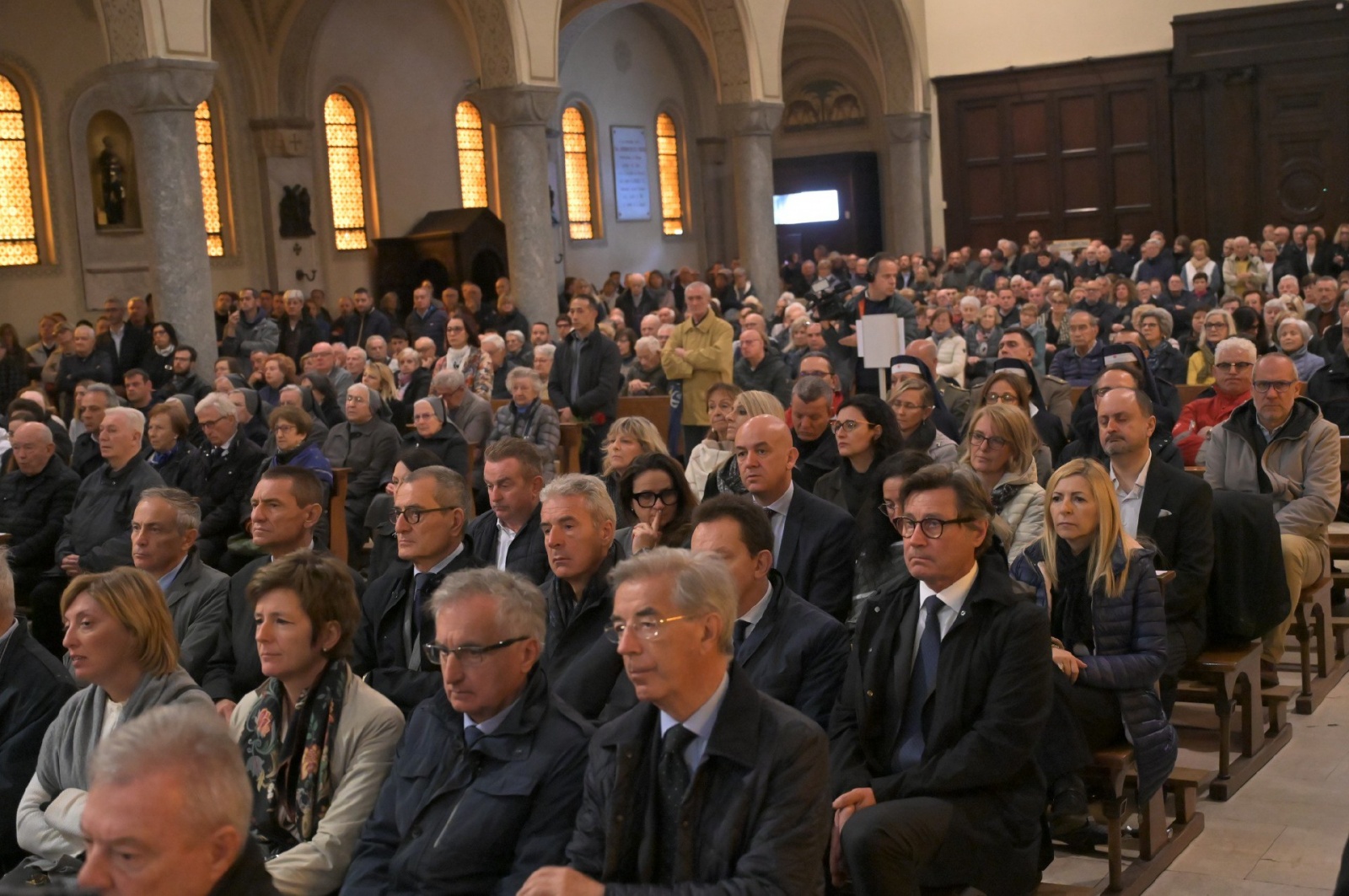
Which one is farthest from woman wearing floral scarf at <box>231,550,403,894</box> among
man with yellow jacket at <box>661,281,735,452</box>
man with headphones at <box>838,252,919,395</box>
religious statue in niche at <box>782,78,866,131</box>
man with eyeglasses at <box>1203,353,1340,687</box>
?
religious statue in niche at <box>782,78,866,131</box>

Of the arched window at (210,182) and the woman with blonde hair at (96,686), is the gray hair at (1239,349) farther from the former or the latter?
the arched window at (210,182)

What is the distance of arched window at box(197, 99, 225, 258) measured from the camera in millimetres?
17467

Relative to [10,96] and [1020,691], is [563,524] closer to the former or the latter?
[1020,691]

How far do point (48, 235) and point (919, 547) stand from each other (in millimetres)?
14474

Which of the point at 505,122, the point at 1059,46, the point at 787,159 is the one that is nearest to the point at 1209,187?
the point at 1059,46

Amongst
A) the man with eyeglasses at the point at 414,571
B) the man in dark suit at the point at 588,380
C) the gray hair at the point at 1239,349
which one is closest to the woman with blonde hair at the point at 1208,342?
the gray hair at the point at 1239,349

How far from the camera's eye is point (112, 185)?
16.3 metres

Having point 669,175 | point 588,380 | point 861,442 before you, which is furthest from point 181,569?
point 669,175

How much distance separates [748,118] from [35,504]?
11578mm

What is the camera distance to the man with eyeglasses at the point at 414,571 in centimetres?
438

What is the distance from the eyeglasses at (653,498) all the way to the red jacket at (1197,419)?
3.52 m

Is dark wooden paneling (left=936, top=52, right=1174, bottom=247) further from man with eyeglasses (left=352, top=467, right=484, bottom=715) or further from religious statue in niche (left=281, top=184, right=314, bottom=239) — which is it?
man with eyeglasses (left=352, top=467, right=484, bottom=715)

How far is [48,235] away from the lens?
15.8 metres

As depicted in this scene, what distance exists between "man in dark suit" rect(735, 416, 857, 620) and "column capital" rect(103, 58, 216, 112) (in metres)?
8.16
